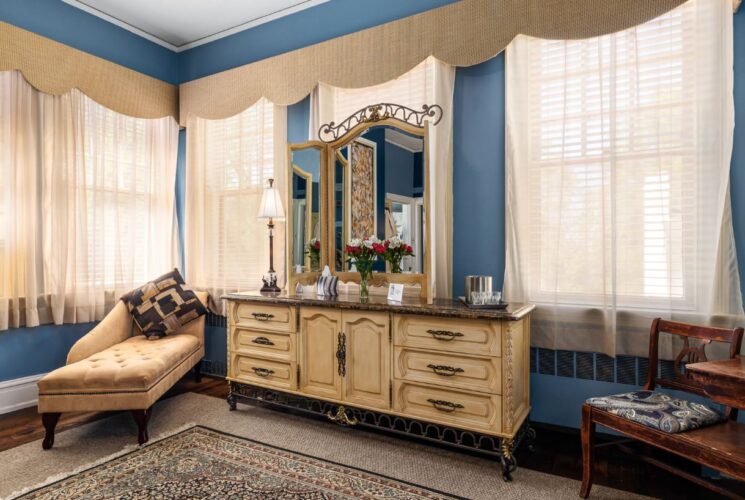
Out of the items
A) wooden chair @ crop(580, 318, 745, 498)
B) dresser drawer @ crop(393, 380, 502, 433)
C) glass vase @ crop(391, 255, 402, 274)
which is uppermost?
glass vase @ crop(391, 255, 402, 274)

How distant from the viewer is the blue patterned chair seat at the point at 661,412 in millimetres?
1815

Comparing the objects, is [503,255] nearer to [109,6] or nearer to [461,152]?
[461,152]

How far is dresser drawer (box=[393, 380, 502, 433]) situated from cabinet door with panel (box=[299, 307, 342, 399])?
1.44ft

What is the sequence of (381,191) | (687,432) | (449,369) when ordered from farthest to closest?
(381,191) < (449,369) < (687,432)

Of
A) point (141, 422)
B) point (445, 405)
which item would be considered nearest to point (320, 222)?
point (445, 405)

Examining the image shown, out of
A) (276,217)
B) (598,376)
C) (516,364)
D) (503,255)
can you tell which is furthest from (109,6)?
(598,376)

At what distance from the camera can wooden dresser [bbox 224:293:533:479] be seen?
2299mm

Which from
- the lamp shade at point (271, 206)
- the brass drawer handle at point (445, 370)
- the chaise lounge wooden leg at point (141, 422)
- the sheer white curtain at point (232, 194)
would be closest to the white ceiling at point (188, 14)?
the sheer white curtain at point (232, 194)

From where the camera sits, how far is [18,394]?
3.24 metres

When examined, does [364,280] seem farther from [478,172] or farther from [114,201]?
[114,201]

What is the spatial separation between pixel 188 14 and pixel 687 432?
4.28m

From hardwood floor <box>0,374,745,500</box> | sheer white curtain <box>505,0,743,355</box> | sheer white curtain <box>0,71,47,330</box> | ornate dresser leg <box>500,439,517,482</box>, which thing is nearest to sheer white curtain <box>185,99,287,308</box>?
sheer white curtain <box>0,71,47,330</box>

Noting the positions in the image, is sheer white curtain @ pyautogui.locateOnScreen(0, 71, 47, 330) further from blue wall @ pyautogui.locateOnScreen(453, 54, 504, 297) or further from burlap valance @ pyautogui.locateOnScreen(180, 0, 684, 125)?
blue wall @ pyautogui.locateOnScreen(453, 54, 504, 297)

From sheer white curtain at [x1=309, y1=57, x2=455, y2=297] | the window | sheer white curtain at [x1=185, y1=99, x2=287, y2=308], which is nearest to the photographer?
sheer white curtain at [x1=309, y1=57, x2=455, y2=297]
